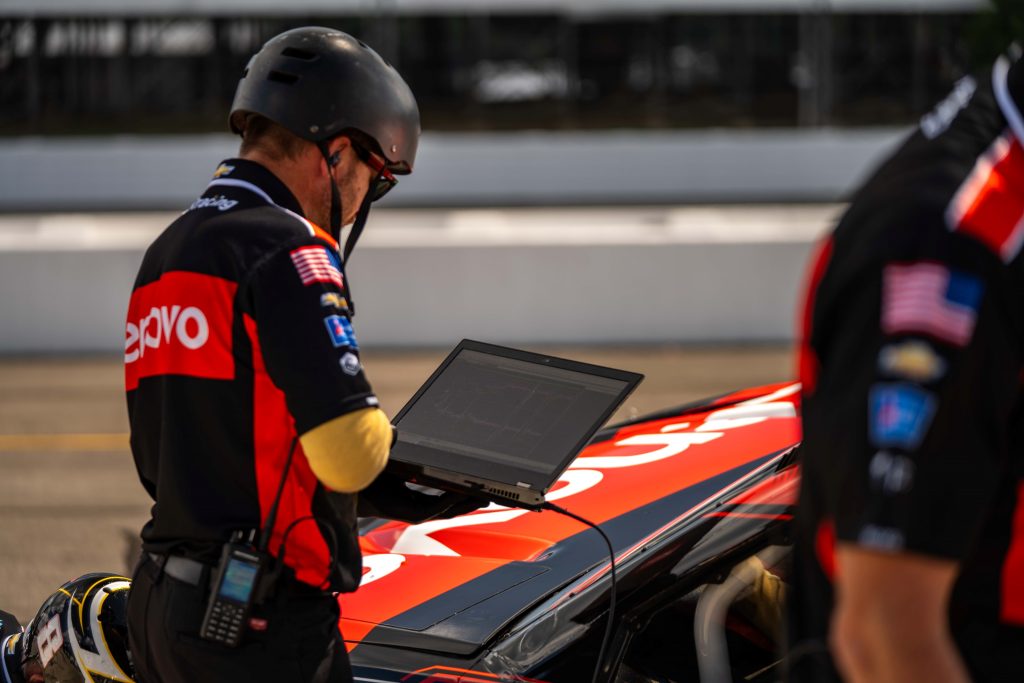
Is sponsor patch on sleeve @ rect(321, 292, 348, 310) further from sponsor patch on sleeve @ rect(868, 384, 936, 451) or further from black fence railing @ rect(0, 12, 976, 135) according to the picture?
black fence railing @ rect(0, 12, 976, 135)

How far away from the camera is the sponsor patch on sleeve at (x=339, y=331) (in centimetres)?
212

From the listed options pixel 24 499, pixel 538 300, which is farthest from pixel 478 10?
pixel 24 499

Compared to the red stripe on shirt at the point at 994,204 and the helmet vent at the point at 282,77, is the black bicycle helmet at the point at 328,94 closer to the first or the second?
the helmet vent at the point at 282,77

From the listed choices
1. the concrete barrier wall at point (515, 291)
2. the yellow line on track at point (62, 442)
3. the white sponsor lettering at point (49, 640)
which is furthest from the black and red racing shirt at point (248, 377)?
the concrete barrier wall at point (515, 291)

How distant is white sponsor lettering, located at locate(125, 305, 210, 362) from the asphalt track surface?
3.02 ft

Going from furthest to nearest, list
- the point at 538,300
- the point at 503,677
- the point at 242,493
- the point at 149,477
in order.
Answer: the point at 538,300 < the point at 503,677 < the point at 149,477 < the point at 242,493

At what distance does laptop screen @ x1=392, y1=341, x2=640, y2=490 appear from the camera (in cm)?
247

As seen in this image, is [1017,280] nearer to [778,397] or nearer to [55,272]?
[778,397]

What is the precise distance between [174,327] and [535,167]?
21.5m

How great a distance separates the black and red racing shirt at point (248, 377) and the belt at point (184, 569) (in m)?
0.02

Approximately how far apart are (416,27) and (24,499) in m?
16.7

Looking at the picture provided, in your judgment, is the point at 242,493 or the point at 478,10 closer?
the point at 242,493

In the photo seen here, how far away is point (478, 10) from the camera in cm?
2288

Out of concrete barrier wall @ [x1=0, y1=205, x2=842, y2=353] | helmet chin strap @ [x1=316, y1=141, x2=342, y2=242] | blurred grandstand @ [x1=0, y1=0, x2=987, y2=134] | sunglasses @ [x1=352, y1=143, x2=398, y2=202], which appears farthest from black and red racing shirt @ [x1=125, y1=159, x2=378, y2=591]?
blurred grandstand @ [x1=0, y1=0, x2=987, y2=134]
